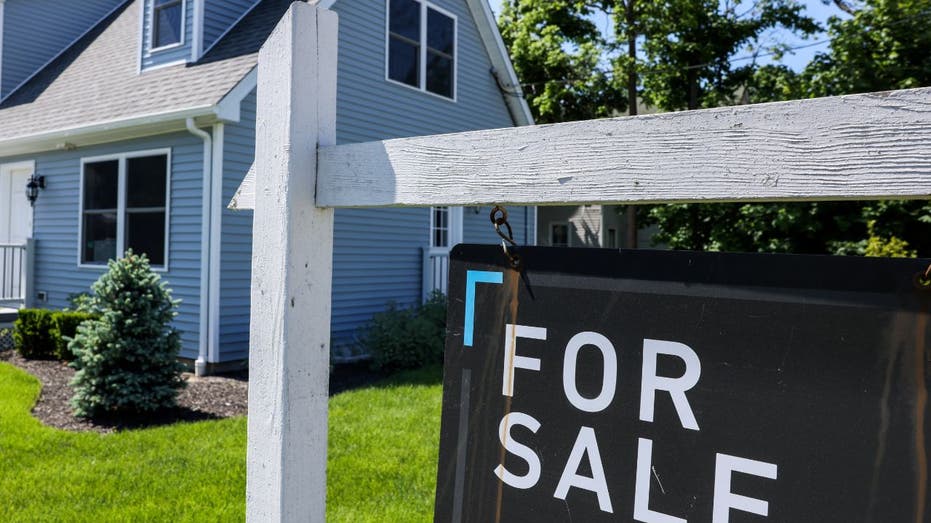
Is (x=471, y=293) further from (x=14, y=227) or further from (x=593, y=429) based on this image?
(x=14, y=227)

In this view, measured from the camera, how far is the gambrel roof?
883 centimetres

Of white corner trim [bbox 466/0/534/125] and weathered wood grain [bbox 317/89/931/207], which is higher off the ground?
white corner trim [bbox 466/0/534/125]

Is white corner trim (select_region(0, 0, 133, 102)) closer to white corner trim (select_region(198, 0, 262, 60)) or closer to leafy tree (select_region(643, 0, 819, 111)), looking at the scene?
white corner trim (select_region(198, 0, 262, 60))

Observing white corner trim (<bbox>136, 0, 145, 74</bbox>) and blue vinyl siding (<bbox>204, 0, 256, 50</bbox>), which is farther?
white corner trim (<bbox>136, 0, 145, 74</bbox>)

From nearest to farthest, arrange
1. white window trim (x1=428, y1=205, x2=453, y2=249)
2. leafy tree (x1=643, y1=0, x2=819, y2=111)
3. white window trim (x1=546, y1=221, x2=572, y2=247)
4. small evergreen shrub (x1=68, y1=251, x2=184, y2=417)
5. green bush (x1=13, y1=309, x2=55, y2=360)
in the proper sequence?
1. small evergreen shrub (x1=68, y1=251, x2=184, y2=417)
2. green bush (x1=13, y1=309, x2=55, y2=360)
3. white window trim (x1=428, y1=205, x2=453, y2=249)
4. leafy tree (x1=643, y1=0, x2=819, y2=111)
5. white window trim (x1=546, y1=221, x2=572, y2=247)

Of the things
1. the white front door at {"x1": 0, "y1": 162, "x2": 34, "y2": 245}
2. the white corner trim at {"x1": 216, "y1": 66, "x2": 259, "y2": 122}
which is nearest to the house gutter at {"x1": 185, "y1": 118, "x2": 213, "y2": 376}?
the white corner trim at {"x1": 216, "y1": 66, "x2": 259, "y2": 122}

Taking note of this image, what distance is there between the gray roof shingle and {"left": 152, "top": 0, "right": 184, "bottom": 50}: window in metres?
0.46

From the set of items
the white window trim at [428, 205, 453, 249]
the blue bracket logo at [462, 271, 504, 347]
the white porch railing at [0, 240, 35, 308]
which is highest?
the white window trim at [428, 205, 453, 249]

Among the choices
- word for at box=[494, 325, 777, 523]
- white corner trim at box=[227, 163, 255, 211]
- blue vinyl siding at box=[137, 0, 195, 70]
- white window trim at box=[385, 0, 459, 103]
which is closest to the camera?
word for at box=[494, 325, 777, 523]

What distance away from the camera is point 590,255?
1.24 m

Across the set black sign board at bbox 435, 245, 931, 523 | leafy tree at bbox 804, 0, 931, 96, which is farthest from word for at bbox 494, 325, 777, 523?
leafy tree at bbox 804, 0, 931, 96

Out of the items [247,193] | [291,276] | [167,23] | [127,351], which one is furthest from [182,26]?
[291,276]

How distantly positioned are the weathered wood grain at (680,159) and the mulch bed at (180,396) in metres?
5.32

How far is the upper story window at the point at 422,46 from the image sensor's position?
11.1m
